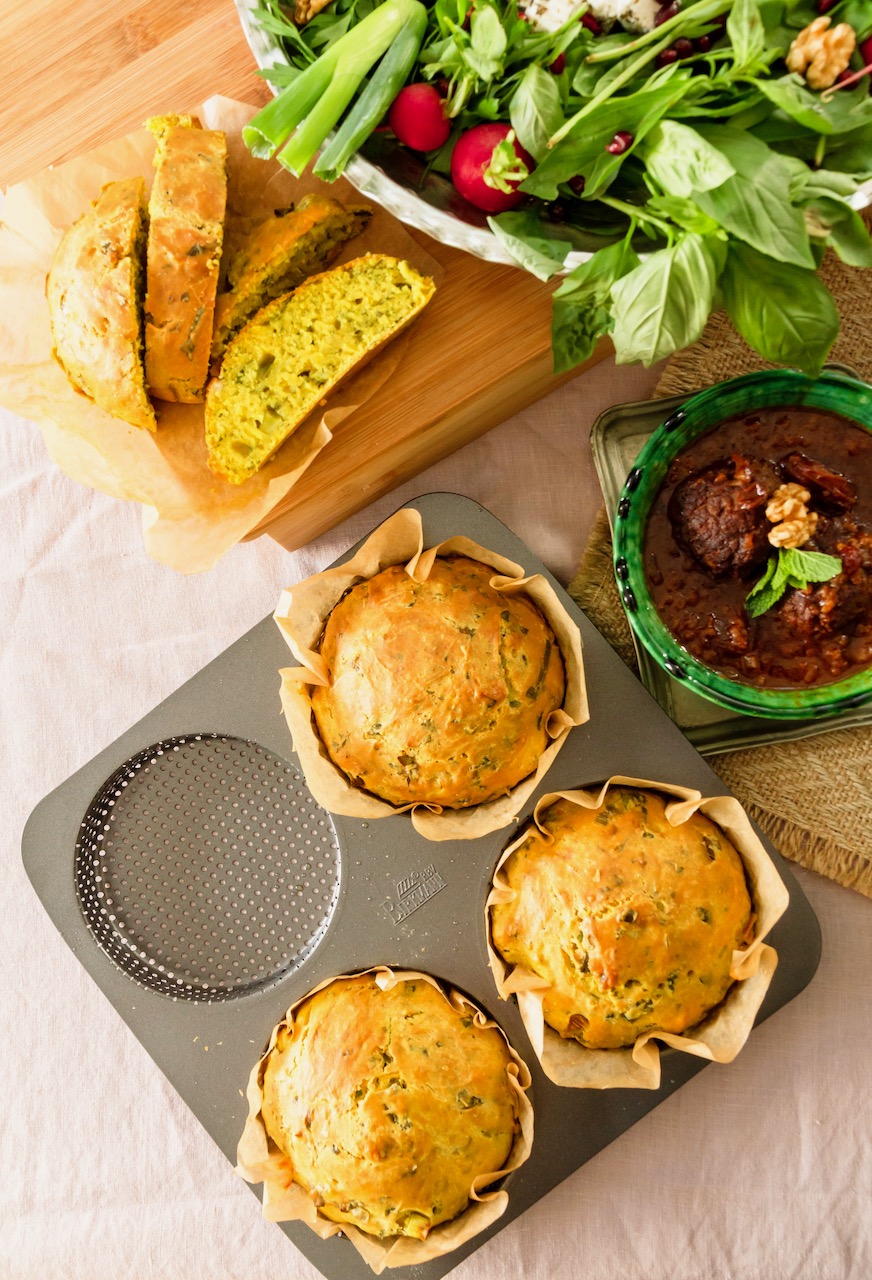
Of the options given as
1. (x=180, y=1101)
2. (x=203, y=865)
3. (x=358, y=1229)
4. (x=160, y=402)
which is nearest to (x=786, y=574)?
(x=160, y=402)

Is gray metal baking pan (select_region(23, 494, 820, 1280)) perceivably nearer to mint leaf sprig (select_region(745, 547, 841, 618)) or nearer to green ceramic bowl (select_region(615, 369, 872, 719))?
green ceramic bowl (select_region(615, 369, 872, 719))

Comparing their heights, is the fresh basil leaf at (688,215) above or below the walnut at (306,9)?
below

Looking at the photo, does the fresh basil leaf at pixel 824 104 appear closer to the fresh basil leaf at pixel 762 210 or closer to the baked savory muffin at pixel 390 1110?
the fresh basil leaf at pixel 762 210

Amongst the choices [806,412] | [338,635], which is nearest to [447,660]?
[338,635]

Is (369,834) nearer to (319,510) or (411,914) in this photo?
(411,914)

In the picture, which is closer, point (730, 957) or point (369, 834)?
point (730, 957)

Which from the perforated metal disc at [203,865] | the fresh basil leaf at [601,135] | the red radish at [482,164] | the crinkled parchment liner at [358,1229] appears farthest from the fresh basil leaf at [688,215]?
the crinkled parchment liner at [358,1229]

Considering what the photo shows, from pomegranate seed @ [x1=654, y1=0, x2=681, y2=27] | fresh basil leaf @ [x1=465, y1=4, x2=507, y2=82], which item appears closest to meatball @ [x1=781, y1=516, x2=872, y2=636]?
pomegranate seed @ [x1=654, y1=0, x2=681, y2=27]
